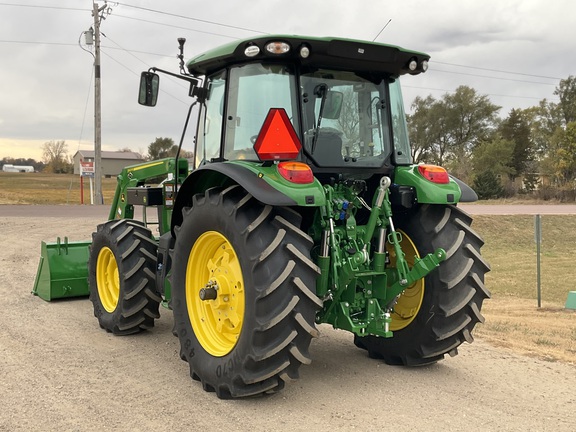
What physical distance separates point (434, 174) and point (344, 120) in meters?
0.87

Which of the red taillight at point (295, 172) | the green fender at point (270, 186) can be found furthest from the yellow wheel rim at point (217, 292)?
the red taillight at point (295, 172)

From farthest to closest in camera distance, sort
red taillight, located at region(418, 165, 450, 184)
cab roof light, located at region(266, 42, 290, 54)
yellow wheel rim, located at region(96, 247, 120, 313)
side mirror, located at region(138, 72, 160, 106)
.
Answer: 1. yellow wheel rim, located at region(96, 247, 120, 313)
2. side mirror, located at region(138, 72, 160, 106)
3. red taillight, located at region(418, 165, 450, 184)
4. cab roof light, located at region(266, 42, 290, 54)

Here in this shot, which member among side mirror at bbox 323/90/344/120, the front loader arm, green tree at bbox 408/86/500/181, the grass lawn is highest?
green tree at bbox 408/86/500/181

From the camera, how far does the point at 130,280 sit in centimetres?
593

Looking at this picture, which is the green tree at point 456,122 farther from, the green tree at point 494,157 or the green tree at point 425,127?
the green tree at point 494,157

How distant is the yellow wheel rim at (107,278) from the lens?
655 centimetres

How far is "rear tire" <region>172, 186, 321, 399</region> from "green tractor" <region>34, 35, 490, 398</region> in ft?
0.03

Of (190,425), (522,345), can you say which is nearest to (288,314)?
(190,425)

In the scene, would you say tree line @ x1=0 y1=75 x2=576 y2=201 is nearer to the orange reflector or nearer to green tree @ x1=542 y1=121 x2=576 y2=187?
green tree @ x1=542 y1=121 x2=576 y2=187

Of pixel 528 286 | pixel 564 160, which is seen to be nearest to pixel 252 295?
pixel 528 286

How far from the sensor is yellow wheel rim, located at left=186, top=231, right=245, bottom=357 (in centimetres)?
452

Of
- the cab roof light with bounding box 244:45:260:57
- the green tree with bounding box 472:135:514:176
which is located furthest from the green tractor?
the green tree with bounding box 472:135:514:176

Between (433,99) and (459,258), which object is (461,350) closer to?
(459,258)

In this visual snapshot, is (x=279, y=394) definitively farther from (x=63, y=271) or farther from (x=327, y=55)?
(x=63, y=271)
